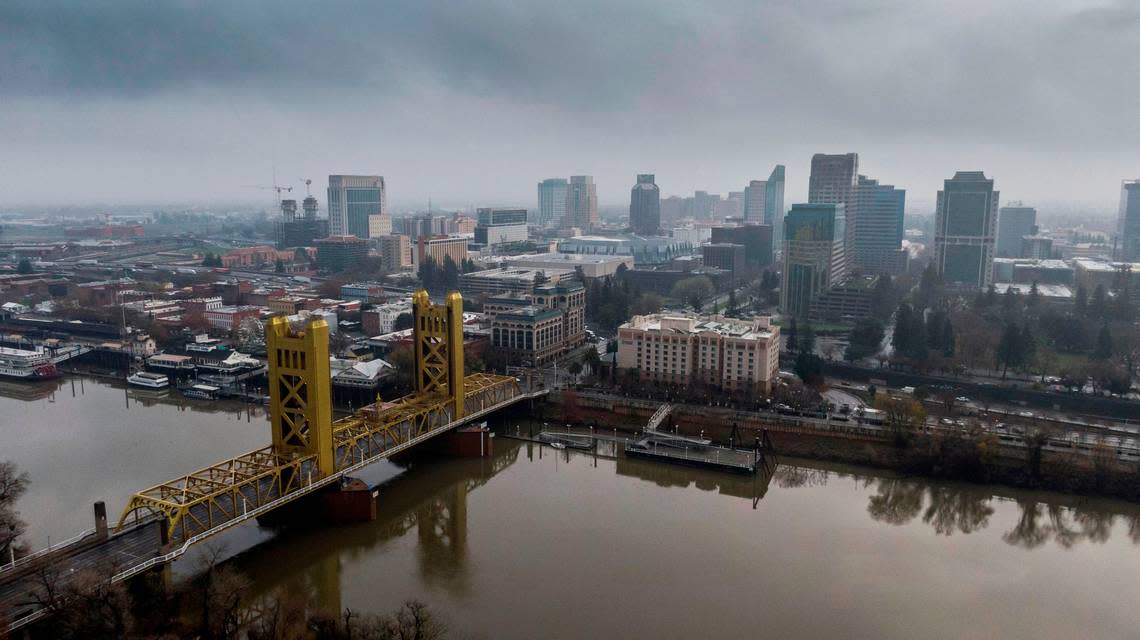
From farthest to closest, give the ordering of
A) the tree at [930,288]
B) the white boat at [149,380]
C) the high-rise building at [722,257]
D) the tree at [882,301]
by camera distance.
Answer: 1. the high-rise building at [722,257]
2. the tree at [930,288]
3. the tree at [882,301]
4. the white boat at [149,380]

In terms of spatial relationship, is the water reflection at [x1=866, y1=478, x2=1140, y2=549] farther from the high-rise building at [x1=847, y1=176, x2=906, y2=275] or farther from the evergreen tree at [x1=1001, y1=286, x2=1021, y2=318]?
the high-rise building at [x1=847, y1=176, x2=906, y2=275]

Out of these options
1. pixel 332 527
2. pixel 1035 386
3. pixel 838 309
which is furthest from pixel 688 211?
pixel 332 527

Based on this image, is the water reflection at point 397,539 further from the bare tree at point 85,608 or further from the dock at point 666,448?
the bare tree at point 85,608

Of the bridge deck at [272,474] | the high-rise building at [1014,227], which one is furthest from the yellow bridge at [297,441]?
the high-rise building at [1014,227]

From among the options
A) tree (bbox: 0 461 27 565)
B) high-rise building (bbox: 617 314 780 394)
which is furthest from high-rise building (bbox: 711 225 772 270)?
tree (bbox: 0 461 27 565)

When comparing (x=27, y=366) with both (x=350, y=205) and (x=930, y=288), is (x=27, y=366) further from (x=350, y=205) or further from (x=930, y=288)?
(x=350, y=205)

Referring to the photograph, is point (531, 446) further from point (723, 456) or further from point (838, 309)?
point (838, 309)

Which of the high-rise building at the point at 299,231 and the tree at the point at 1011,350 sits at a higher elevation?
the high-rise building at the point at 299,231

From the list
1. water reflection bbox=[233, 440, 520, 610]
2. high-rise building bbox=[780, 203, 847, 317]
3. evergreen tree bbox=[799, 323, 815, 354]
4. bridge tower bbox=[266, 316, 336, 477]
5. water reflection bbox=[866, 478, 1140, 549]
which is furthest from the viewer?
high-rise building bbox=[780, 203, 847, 317]

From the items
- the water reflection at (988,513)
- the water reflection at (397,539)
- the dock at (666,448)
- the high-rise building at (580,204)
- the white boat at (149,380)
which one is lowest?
the water reflection at (397,539)
